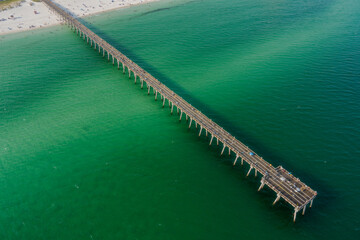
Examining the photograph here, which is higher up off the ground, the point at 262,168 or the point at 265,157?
the point at 262,168

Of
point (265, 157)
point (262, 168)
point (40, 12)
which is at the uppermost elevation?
point (40, 12)

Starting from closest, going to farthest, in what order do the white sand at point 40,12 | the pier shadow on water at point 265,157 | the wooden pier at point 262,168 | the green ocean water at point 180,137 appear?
the wooden pier at point 262,168, the green ocean water at point 180,137, the pier shadow on water at point 265,157, the white sand at point 40,12

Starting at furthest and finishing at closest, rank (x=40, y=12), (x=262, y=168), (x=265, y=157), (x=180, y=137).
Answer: (x=40, y=12) → (x=180, y=137) → (x=265, y=157) → (x=262, y=168)

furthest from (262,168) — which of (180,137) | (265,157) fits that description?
(180,137)

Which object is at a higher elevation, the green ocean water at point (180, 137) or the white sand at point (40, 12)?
the white sand at point (40, 12)

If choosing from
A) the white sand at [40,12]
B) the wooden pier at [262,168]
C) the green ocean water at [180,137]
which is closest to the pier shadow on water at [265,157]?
the green ocean water at [180,137]

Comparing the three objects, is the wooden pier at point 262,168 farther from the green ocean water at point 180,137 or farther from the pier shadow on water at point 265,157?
the green ocean water at point 180,137

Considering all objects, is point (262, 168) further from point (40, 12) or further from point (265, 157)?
point (40, 12)

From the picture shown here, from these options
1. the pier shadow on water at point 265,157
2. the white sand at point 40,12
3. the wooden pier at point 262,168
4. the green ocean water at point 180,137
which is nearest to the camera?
the wooden pier at point 262,168
